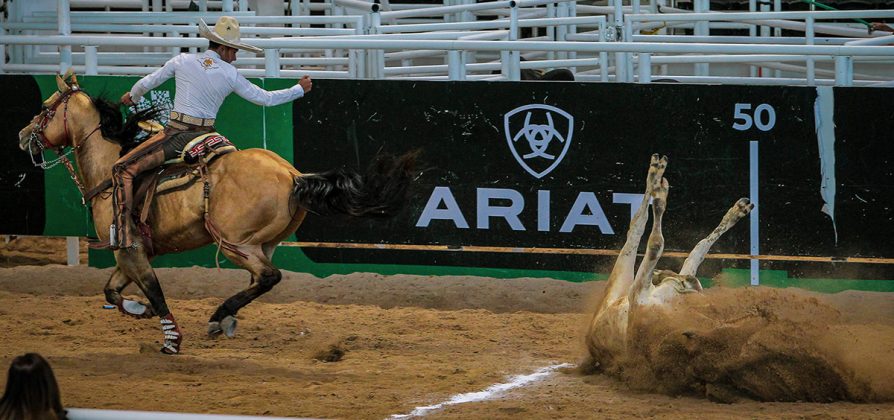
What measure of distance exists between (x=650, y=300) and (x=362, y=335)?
9.23 ft

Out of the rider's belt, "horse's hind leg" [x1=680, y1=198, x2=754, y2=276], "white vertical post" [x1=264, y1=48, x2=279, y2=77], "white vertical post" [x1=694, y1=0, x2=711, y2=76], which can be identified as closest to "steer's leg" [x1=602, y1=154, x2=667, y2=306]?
"horse's hind leg" [x1=680, y1=198, x2=754, y2=276]

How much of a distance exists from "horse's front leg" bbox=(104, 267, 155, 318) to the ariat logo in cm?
358

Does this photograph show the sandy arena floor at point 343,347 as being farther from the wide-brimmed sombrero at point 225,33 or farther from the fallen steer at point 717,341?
the wide-brimmed sombrero at point 225,33

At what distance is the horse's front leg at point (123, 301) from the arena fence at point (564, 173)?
233 cm

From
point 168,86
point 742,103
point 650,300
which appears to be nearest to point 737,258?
point 742,103

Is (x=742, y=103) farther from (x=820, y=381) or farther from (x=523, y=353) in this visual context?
(x=820, y=381)

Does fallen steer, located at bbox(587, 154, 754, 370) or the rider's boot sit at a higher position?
fallen steer, located at bbox(587, 154, 754, 370)

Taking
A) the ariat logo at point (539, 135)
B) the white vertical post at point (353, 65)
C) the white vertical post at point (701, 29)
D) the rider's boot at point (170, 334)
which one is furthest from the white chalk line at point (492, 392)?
the white vertical post at point (701, 29)

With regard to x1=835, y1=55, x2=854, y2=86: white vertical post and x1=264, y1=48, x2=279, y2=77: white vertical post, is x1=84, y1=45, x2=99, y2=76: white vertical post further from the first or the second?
x1=835, y1=55, x2=854, y2=86: white vertical post

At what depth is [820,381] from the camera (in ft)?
22.6

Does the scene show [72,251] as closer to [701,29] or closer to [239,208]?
[239,208]

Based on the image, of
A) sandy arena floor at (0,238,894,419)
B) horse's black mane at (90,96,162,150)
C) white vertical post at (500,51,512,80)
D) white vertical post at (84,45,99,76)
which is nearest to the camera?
sandy arena floor at (0,238,894,419)

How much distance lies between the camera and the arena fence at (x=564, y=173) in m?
10.4

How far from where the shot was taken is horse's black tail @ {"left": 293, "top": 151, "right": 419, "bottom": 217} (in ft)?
28.4
